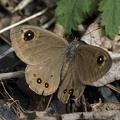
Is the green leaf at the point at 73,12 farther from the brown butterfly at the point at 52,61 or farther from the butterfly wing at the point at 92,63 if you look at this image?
the butterfly wing at the point at 92,63

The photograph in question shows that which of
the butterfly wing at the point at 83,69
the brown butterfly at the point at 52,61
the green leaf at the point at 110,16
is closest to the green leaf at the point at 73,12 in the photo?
the green leaf at the point at 110,16

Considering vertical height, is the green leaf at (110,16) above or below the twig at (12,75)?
above

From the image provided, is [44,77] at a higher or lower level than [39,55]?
lower

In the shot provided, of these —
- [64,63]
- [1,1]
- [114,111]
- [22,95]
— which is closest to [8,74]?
[22,95]

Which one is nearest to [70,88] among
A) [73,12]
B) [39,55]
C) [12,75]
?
[39,55]

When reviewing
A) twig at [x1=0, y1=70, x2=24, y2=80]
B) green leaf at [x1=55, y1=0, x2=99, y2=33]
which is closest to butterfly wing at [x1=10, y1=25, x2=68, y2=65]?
twig at [x1=0, y1=70, x2=24, y2=80]

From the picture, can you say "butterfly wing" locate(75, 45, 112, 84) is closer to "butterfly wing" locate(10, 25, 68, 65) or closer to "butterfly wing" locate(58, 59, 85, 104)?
"butterfly wing" locate(58, 59, 85, 104)

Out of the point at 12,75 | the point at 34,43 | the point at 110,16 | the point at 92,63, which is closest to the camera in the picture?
the point at 92,63

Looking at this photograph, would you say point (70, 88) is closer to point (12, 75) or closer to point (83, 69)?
point (83, 69)
